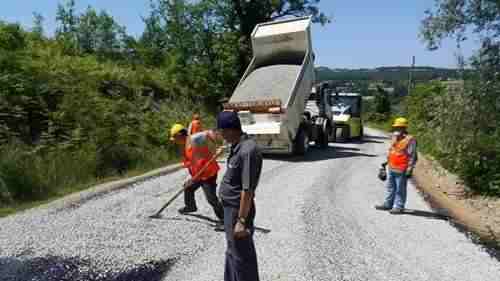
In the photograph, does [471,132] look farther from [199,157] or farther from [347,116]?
[347,116]

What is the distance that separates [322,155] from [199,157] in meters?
8.53

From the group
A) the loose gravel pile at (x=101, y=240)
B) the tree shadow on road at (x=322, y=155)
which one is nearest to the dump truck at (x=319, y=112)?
the tree shadow on road at (x=322, y=155)

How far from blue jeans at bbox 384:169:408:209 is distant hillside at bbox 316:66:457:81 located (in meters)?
3.41

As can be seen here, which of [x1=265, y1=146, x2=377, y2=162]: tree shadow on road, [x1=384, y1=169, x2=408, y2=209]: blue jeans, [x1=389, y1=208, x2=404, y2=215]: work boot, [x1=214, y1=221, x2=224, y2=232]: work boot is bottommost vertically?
[x1=265, y1=146, x2=377, y2=162]: tree shadow on road

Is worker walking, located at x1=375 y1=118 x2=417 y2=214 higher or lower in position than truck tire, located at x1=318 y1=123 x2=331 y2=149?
higher

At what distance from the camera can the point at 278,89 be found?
12.4m

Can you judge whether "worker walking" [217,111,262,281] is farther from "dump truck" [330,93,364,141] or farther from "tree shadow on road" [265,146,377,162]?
"dump truck" [330,93,364,141]

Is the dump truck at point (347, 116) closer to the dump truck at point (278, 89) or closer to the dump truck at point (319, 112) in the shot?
the dump truck at point (319, 112)

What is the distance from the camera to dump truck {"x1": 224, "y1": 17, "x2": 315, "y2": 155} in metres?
11.7

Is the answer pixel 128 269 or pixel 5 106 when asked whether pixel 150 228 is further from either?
pixel 5 106

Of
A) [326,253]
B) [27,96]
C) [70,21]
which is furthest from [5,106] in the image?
[70,21]

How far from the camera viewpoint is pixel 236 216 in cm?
324

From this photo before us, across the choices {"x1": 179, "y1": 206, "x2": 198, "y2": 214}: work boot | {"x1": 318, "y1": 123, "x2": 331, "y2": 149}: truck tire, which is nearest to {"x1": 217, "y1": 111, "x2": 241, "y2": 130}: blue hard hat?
{"x1": 179, "y1": 206, "x2": 198, "y2": 214}: work boot

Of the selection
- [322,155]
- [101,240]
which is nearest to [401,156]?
[101,240]
